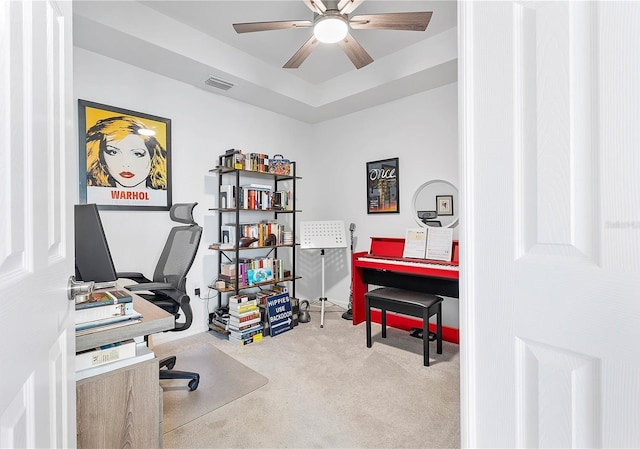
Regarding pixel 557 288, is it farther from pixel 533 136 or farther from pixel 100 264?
pixel 100 264

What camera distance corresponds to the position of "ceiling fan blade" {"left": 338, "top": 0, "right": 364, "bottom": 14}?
1.87m

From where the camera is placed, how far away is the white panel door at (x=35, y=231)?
1.53 feet

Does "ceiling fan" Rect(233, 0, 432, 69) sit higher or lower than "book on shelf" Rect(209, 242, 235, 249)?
higher

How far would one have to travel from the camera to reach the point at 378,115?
3.71m

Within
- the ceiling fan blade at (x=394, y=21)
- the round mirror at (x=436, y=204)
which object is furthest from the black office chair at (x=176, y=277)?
the round mirror at (x=436, y=204)

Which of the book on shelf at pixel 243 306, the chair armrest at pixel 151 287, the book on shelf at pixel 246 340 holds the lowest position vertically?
the book on shelf at pixel 246 340

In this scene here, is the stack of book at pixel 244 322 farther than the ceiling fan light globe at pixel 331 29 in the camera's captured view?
Yes

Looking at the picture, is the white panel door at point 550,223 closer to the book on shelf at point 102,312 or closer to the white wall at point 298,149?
the book on shelf at point 102,312

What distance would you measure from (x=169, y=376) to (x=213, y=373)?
35 centimetres

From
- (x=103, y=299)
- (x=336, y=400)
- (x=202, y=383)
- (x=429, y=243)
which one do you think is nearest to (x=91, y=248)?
(x=103, y=299)

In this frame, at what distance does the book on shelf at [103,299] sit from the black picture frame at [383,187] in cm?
287

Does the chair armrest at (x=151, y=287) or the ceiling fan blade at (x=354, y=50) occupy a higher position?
the ceiling fan blade at (x=354, y=50)

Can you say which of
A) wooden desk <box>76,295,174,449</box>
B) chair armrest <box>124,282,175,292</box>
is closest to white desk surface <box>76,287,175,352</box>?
wooden desk <box>76,295,174,449</box>

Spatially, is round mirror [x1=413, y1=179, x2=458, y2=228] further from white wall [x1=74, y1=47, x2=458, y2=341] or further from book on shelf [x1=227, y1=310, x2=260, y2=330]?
book on shelf [x1=227, y1=310, x2=260, y2=330]
